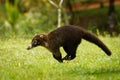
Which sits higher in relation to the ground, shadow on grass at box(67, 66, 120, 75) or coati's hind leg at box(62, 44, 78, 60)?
coati's hind leg at box(62, 44, 78, 60)

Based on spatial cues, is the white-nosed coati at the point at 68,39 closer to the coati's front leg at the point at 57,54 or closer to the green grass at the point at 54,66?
the coati's front leg at the point at 57,54

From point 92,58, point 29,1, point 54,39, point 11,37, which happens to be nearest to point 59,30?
point 54,39

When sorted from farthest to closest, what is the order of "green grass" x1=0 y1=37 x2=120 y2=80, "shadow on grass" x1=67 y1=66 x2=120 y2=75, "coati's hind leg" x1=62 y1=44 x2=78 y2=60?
1. "coati's hind leg" x1=62 y1=44 x2=78 y2=60
2. "shadow on grass" x1=67 y1=66 x2=120 y2=75
3. "green grass" x1=0 y1=37 x2=120 y2=80

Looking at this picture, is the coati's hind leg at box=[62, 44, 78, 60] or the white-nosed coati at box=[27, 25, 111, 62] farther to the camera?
the coati's hind leg at box=[62, 44, 78, 60]

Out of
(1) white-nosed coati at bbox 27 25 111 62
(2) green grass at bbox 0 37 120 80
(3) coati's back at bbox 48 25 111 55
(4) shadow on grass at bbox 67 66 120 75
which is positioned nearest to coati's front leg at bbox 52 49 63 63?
(1) white-nosed coati at bbox 27 25 111 62

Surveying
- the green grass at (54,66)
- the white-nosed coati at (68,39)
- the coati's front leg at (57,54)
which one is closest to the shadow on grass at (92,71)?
the green grass at (54,66)

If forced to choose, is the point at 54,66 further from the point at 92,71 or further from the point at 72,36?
the point at 92,71

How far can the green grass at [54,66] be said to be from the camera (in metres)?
12.4

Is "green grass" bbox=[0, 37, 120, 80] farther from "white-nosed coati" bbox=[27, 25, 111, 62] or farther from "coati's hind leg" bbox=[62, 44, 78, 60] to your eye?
"white-nosed coati" bbox=[27, 25, 111, 62]

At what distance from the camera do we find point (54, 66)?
13969 mm

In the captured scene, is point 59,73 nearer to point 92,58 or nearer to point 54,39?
point 54,39

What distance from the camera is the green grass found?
1238cm

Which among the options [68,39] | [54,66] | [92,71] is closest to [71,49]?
[68,39]

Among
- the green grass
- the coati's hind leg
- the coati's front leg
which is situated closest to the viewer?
the green grass
